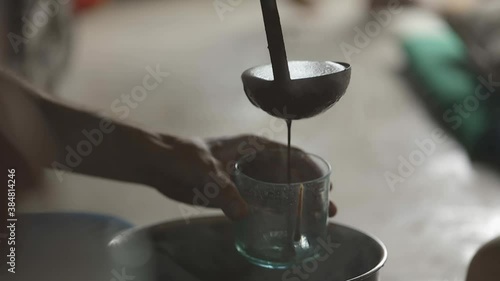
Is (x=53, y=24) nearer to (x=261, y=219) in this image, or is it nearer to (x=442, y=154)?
(x=442, y=154)

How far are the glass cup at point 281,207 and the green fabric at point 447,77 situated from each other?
72 centimetres

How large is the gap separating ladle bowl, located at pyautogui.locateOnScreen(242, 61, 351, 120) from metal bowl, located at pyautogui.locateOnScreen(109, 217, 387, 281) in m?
0.09

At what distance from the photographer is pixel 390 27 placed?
1.91m

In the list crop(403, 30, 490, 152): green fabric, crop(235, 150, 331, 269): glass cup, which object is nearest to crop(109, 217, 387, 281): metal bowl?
crop(235, 150, 331, 269): glass cup

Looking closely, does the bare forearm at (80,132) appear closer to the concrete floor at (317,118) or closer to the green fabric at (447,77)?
the concrete floor at (317,118)

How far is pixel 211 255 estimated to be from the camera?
45 cm

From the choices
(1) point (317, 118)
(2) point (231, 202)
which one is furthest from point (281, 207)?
(1) point (317, 118)

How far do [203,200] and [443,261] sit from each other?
0.74 ft

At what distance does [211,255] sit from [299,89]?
143mm

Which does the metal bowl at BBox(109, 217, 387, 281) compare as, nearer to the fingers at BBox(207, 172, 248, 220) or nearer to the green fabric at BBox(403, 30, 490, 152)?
the fingers at BBox(207, 172, 248, 220)

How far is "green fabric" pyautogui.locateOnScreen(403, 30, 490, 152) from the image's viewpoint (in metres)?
1.16

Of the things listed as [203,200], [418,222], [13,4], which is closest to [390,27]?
[13,4]

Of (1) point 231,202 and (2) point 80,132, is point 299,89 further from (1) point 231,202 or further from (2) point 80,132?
(2) point 80,132

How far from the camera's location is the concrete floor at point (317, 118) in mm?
663
